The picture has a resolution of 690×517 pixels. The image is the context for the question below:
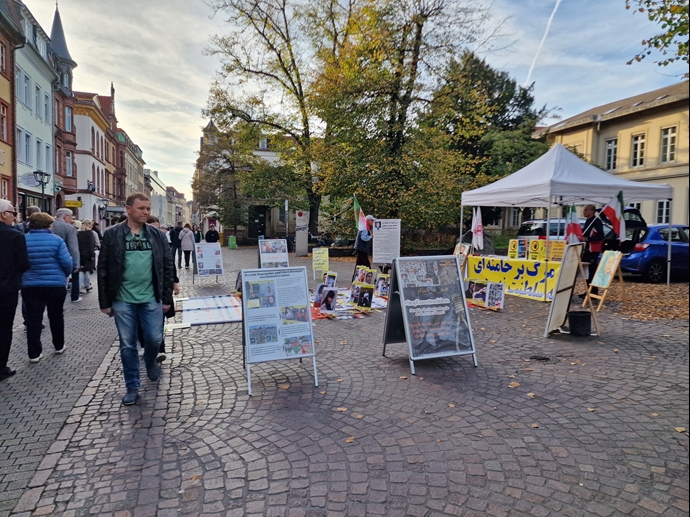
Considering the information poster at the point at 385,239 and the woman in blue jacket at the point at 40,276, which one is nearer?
the woman in blue jacket at the point at 40,276

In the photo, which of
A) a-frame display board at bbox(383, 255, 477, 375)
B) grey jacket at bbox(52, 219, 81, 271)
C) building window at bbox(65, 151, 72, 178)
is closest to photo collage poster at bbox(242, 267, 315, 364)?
a-frame display board at bbox(383, 255, 477, 375)

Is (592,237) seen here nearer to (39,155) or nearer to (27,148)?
(27,148)

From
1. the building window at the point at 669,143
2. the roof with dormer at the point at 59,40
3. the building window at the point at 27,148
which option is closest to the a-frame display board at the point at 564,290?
the building window at the point at 669,143

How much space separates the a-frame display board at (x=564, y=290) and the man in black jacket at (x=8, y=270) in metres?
6.88

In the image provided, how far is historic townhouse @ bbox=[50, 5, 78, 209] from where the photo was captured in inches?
1438

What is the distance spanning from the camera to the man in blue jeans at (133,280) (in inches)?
174

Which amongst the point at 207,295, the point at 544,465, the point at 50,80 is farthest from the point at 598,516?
the point at 50,80

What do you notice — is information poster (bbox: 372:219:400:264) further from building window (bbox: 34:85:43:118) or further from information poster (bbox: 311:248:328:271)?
building window (bbox: 34:85:43:118)

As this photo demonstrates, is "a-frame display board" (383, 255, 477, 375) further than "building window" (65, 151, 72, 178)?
No

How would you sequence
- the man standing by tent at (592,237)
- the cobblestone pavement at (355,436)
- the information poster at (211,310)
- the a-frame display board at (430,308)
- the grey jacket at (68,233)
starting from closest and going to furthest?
the cobblestone pavement at (355,436) → the a-frame display board at (430,308) → the information poster at (211,310) → the grey jacket at (68,233) → the man standing by tent at (592,237)

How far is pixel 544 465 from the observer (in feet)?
11.0

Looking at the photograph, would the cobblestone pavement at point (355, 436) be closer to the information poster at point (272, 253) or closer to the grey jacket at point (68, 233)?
Answer: the grey jacket at point (68, 233)

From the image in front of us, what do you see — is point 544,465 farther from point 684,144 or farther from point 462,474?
point 684,144

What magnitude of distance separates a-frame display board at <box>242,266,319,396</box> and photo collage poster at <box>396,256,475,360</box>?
1.22 meters
